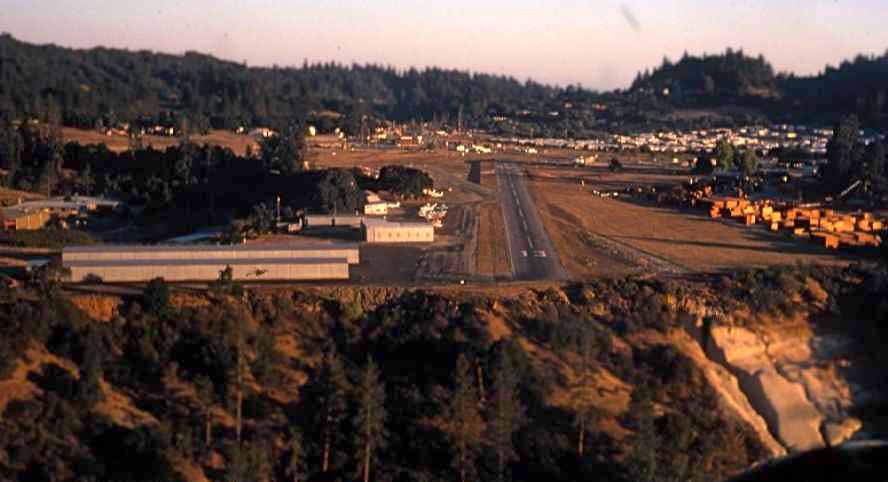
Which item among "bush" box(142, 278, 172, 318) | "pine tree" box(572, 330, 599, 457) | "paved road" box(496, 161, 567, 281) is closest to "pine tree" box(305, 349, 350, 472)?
"pine tree" box(572, 330, 599, 457)

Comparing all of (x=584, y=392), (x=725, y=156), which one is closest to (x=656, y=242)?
(x=584, y=392)

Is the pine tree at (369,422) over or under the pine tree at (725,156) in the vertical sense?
under

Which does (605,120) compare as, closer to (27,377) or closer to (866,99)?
(866,99)

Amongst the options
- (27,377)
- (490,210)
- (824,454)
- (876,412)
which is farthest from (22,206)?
(824,454)

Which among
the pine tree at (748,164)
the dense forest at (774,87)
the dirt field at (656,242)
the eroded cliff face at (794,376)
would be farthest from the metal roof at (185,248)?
the dense forest at (774,87)

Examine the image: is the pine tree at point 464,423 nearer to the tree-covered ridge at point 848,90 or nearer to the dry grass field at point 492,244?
the dry grass field at point 492,244

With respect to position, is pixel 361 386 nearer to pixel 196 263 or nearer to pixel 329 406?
pixel 329 406
